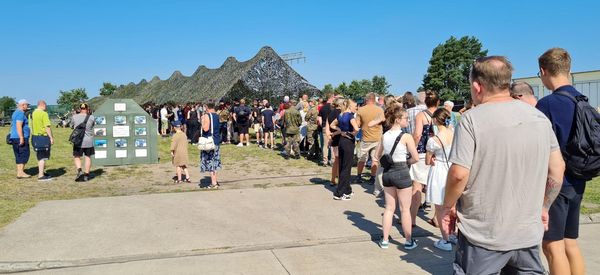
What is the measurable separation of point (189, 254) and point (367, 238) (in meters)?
2.18

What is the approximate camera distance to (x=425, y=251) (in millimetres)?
5152

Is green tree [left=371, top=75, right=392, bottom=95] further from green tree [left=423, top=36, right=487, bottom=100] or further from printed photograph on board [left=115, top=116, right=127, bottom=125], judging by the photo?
printed photograph on board [left=115, top=116, right=127, bottom=125]

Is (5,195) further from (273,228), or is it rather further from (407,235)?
(407,235)

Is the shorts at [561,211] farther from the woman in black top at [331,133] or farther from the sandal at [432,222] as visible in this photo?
the woman in black top at [331,133]

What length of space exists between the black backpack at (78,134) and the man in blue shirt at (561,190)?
9191 mm

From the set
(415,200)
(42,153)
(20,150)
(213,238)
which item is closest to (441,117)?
(415,200)

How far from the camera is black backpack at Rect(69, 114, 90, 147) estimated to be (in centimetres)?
972

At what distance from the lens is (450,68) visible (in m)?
71.6

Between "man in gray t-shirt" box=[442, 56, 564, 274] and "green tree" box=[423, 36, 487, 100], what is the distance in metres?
70.0

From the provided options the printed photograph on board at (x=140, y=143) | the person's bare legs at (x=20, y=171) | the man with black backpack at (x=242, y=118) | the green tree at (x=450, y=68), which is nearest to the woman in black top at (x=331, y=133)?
the printed photograph on board at (x=140, y=143)

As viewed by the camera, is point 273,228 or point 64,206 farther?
point 64,206

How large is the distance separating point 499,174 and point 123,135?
38.8 ft

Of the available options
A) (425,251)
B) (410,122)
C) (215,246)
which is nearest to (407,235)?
(425,251)

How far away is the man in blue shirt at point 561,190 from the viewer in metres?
3.23
